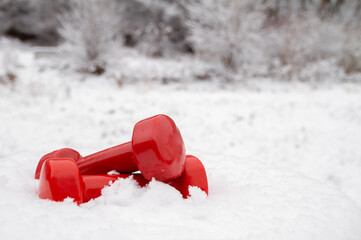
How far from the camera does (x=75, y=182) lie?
721mm

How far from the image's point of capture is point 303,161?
8.34 feet

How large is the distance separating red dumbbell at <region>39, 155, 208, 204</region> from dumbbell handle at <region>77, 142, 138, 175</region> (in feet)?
0.13

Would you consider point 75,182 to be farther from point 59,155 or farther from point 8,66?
point 8,66

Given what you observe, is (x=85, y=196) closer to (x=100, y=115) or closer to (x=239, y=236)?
(x=239, y=236)

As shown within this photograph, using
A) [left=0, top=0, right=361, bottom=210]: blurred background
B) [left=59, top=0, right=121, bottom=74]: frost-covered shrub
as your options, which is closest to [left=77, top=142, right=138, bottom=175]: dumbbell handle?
[left=0, top=0, right=361, bottom=210]: blurred background

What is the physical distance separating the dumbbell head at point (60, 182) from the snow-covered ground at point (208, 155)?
0.03 m

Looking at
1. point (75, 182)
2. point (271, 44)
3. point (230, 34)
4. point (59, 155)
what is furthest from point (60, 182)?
point (271, 44)

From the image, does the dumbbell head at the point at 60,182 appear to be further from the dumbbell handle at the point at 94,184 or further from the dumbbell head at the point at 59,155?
the dumbbell head at the point at 59,155

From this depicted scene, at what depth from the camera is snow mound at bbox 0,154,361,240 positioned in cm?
62

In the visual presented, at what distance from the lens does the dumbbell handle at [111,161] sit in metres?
0.83

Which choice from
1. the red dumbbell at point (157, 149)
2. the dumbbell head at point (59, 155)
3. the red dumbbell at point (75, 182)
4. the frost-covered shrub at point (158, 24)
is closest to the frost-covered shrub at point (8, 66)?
the frost-covered shrub at point (158, 24)

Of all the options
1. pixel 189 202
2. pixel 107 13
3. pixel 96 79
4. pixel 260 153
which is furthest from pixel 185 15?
pixel 189 202

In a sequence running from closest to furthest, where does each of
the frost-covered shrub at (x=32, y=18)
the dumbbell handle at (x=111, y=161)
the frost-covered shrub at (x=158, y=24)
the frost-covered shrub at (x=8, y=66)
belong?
1. the dumbbell handle at (x=111, y=161)
2. the frost-covered shrub at (x=8, y=66)
3. the frost-covered shrub at (x=158, y=24)
4. the frost-covered shrub at (x=32, y=18)

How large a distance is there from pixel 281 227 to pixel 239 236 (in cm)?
12
